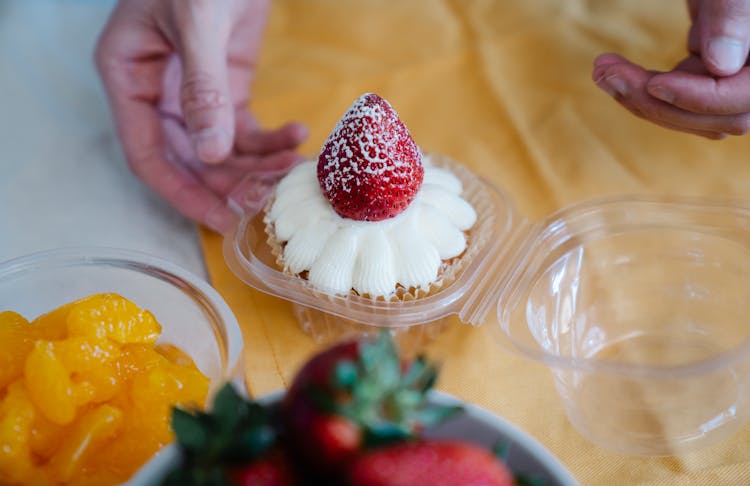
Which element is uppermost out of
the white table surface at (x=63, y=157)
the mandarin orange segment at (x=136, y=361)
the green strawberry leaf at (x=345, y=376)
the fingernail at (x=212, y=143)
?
the green strawberry leaf at (x=345, y=376)

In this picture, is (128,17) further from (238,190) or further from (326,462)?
(326,462)

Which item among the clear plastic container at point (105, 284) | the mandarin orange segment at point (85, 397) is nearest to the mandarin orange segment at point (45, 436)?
the mandarin orange segment at point (85, 397)

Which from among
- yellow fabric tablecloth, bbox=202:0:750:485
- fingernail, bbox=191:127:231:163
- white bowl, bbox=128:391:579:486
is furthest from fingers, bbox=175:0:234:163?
white bowl, bbox=128:391:579:486

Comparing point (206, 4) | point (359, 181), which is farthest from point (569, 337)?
point (206, 4)

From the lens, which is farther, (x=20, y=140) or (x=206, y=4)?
(x=20, y=140)

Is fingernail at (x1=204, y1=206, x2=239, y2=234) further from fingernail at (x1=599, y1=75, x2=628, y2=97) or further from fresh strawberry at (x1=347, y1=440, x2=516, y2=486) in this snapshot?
fresh strawberry at (x1=347, y1=440, x2=516, y2=486)

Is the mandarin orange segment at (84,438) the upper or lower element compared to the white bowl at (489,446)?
lower

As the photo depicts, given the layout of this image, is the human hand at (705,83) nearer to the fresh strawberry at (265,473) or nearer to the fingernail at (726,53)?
the fingernail at (726,53)
